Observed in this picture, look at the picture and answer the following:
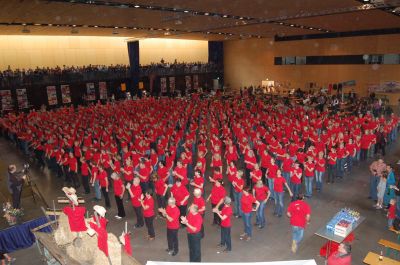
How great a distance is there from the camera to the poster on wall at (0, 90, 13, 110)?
23875 mm

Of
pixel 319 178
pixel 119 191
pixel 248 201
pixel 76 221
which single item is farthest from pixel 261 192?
pixel 76 221

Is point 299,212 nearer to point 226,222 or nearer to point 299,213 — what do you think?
point 299,213

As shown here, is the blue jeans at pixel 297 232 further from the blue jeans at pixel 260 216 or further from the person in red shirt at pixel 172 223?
the person in red shirt at pixel 172 223

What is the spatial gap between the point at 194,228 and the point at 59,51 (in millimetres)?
31351

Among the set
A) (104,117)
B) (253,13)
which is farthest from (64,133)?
(253,13)

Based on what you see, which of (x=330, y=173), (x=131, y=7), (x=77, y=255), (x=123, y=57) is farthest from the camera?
(x=123, y=57)

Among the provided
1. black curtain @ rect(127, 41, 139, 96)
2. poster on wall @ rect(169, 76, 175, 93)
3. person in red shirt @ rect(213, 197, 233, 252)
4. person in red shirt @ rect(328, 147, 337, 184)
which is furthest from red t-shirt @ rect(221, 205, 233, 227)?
poster on wall @ rect(169, 76, 175, 93)

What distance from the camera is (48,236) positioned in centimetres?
708

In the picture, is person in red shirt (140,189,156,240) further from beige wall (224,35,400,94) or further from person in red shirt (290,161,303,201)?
beige wall (224,35,400,94)

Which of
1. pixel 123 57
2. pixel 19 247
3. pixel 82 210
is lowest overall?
pixel 19 247

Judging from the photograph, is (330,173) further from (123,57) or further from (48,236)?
(123,57)

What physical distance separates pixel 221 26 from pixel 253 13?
19.3 ft

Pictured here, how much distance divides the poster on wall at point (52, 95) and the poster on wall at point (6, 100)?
9.93 ft

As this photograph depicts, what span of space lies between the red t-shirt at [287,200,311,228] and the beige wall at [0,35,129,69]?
3121 cm
